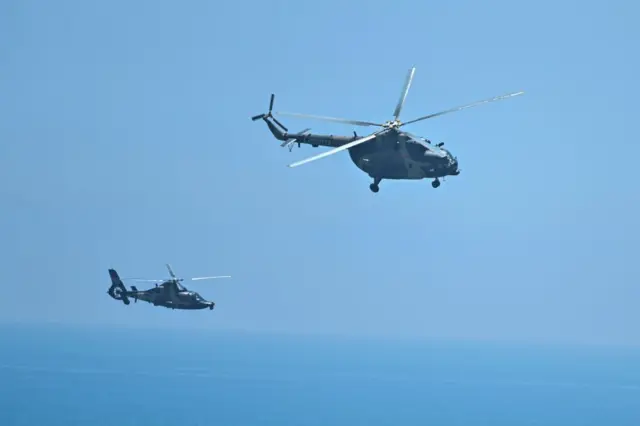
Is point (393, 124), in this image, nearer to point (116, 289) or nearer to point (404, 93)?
point (404, 93)

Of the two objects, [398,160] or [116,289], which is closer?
[398,160]

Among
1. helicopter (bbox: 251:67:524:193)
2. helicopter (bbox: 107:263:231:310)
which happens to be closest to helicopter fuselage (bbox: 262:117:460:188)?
helicopter (bbox: 251:67:524:193)

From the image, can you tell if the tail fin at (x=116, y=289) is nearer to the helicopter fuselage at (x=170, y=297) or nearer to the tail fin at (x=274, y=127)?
the helicopter fuselage at (x=170, y=297)

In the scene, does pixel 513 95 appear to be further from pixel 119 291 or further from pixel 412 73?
pixel 119 291

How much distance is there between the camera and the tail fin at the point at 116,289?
9100 centimetres

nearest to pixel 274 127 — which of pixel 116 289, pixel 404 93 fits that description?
pixel 404 93

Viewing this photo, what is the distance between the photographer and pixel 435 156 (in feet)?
153

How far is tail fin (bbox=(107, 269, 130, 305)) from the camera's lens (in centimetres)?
9100

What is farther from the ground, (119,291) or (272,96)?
(272,96)

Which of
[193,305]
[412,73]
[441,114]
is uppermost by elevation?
[412,73]

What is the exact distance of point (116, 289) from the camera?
304ft

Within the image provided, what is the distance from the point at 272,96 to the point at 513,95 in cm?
1969

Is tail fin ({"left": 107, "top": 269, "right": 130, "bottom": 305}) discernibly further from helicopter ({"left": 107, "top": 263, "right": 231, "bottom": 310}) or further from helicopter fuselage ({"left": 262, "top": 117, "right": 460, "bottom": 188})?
helicopter fuselage ({"left": 262, "top": 117, "right": 460, "bottom": 188})

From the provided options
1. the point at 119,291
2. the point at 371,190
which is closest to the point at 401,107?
the point at 371,190
